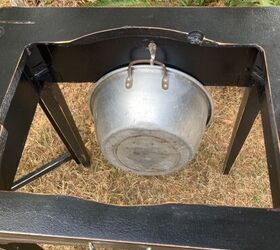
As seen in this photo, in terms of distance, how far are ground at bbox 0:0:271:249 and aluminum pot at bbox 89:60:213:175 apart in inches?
25.6

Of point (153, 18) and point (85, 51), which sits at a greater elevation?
point (153, 18)

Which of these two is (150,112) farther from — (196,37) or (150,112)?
(196,37)

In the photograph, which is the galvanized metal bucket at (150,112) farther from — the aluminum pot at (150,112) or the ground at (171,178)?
the ground at (171,178)

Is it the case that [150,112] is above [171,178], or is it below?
below

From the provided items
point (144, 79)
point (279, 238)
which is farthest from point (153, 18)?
point (279, 238)

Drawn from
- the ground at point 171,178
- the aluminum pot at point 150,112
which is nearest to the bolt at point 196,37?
the aluminum pot at point 150,112

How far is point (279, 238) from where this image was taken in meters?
0.97

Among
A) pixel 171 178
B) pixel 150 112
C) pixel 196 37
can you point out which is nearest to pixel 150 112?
pixel 150 112

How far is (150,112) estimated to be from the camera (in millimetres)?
1277

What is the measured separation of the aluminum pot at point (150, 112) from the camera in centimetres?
129

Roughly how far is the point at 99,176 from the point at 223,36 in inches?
42.7

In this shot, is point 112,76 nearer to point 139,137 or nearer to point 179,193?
point 139,137

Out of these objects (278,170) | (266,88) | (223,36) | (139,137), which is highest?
(223,36)

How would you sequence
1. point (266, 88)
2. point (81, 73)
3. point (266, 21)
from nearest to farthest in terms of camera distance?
point (266, 88), point (266, 21), point (81, 73)
